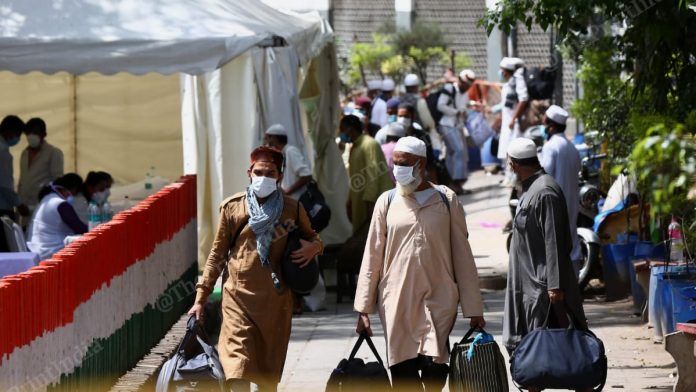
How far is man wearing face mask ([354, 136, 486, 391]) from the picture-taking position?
7.43 meters

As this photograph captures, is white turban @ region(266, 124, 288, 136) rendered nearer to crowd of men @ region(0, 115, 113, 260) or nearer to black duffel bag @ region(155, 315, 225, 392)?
crowd of men @ region(0, 115, 113, 260)

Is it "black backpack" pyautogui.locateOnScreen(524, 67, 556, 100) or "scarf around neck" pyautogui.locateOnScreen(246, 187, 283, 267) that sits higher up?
"black backpack" pyautogui.locateOnScreen(524, 67, 556, 100)

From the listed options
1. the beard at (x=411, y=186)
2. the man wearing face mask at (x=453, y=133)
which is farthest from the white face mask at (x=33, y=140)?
the beard at (x=411, y=186)

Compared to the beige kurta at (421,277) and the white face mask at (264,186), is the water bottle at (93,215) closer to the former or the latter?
the white face mask at (264,186)

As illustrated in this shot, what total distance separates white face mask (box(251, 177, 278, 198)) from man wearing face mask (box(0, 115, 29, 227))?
6.78m

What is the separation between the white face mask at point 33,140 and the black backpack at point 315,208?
4.17m

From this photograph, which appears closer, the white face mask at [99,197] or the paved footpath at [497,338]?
the paved footpath at [497,338]

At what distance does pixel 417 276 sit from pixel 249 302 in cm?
93

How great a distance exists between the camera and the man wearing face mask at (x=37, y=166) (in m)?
15.4

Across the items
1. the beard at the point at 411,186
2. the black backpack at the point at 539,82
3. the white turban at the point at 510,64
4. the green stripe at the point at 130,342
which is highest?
the white turban at the point at 510,64

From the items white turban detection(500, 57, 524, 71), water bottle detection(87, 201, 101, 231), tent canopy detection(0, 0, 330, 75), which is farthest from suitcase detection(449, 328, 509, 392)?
white turban detection(500, 57, 524, 71)

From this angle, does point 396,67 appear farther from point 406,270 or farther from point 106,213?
point 406,270

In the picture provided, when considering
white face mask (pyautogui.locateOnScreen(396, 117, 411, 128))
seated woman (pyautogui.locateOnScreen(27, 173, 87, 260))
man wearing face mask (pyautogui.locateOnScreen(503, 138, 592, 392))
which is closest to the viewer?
man wearing face mask (pyautogui.locateOnScreen(503, 138, 592, 392))

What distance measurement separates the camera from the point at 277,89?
12.8 m
